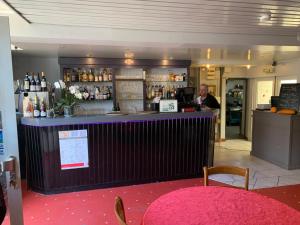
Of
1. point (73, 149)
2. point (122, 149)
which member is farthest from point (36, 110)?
point (122, 149)

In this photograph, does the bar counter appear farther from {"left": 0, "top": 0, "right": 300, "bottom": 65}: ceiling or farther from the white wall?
the white wall

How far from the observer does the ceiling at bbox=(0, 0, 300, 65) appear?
2.56m

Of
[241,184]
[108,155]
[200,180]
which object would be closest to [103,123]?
[108,155]

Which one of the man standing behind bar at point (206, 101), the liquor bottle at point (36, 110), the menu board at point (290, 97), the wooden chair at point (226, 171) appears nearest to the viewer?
the wooden chair at point (226, 171)

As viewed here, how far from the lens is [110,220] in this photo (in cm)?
289

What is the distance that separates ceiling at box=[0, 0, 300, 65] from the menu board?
1157mm

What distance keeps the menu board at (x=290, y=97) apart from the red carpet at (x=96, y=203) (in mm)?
1925

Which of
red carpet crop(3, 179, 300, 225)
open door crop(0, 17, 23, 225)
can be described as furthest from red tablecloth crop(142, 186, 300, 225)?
red carpet crop(3, 179, 300, 225)

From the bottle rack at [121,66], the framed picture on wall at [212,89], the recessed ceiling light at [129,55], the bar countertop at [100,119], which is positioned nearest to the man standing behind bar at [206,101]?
the bottle rack at [121,66]

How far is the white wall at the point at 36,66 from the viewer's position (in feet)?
17.9

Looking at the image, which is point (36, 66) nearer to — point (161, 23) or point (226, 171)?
point (161, 23)

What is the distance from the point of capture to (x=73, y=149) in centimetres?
360

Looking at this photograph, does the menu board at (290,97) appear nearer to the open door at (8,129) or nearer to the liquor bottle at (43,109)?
the liquor bottle at (43,109)

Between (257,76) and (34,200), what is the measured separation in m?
6.66
